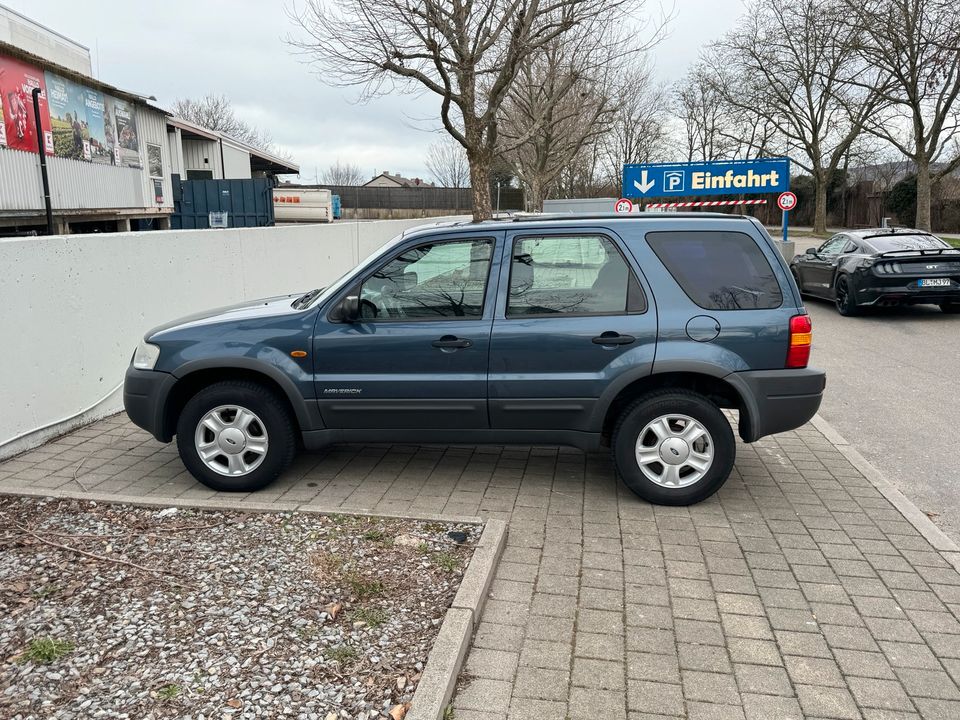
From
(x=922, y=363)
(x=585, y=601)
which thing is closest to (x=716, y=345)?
(x=585, y=601)

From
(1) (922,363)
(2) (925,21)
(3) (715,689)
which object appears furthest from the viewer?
(2) (925,21)

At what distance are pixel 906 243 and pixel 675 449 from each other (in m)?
10.1

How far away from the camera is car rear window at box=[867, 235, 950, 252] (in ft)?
40.4

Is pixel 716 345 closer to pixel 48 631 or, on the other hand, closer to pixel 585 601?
pixel 585 601

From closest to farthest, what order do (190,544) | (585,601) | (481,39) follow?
1. (585,601)
2. (190,544)
3. (481,39)

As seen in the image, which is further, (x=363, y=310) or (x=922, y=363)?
(x=922, y=363)

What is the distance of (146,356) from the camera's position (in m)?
4.96

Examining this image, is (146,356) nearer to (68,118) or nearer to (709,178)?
(68,118)

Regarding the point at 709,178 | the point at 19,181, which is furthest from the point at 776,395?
the point at 709,178

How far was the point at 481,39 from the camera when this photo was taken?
1892cm

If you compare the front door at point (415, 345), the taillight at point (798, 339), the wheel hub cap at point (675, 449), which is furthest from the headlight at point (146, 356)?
the taillight at point (798, 339)

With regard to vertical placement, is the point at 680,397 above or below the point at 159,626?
above

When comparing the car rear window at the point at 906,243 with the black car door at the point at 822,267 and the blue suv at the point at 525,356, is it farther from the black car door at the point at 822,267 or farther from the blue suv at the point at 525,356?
the blue suv at the point at 525,356

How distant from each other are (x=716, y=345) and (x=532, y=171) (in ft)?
Answer: 123
